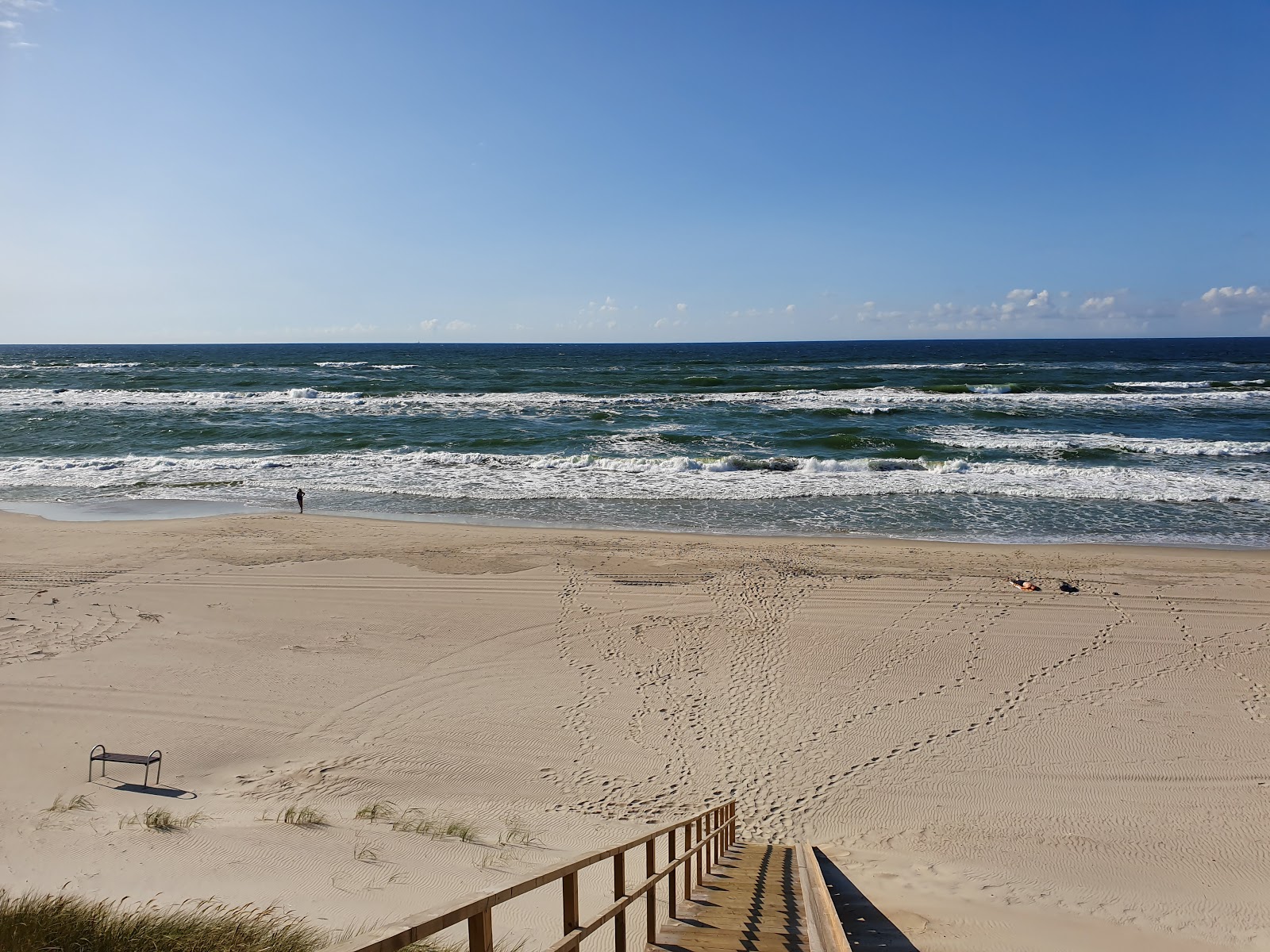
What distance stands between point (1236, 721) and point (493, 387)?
157ft

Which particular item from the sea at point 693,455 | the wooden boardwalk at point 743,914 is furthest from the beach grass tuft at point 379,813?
the sea at point 693,455

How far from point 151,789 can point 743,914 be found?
6.31 m

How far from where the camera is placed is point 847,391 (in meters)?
47.0

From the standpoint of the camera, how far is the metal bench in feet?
22.8

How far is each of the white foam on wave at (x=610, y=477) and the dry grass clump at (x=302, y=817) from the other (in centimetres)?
1455

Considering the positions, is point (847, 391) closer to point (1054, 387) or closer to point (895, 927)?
point (1054, 387)

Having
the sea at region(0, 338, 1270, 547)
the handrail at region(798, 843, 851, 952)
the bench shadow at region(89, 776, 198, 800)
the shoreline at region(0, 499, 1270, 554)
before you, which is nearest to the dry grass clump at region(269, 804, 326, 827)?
the bench shadow at region(89, 776, 198, 800)

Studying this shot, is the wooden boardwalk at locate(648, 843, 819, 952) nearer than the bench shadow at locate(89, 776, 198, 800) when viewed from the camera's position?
Yes

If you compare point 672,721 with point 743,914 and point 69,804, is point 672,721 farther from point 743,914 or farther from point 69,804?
point 69,804

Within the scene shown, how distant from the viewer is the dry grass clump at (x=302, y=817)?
235 inches

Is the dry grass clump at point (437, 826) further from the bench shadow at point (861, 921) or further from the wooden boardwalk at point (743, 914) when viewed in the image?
the bench shadow at point (861, 921)

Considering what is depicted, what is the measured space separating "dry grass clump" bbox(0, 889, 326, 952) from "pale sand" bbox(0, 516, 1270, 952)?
76 centimetres

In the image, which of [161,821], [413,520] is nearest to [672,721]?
[161,821]

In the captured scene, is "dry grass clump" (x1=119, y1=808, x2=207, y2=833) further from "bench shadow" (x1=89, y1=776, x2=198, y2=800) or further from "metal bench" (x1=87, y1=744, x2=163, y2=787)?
"metal bench" (x1=87, y1=744, x2=163, y2=787)
